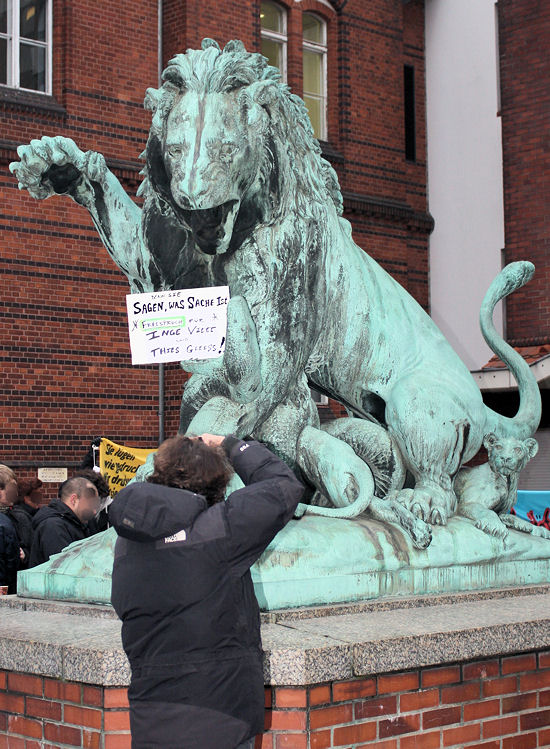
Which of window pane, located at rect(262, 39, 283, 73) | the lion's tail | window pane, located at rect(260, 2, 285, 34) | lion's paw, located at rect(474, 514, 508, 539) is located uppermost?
window pane, located at rect(260, 2, 285, 34)

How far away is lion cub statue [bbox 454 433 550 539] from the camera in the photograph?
16.3 ft

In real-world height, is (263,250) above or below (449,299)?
below

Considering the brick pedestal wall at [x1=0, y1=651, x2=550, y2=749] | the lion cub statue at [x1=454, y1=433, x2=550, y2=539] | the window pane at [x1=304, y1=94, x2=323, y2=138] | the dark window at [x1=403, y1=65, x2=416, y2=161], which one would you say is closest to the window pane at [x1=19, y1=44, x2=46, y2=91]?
the window pane at [x1=304, y1=94, x2=323, y2=138]

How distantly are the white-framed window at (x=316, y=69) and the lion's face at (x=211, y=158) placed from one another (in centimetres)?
1391

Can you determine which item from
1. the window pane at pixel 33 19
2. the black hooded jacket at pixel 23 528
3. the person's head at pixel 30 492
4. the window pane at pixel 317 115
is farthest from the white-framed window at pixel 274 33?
the black hooded jacket at pixel 23 528

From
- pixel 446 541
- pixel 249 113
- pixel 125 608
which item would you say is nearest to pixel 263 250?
pixel 249 113

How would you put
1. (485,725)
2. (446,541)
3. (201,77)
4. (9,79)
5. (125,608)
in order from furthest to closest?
1. (9,79)
2. (446,541)
3. (201,77)
4. (485,725)
5. (125,608)

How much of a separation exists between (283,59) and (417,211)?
3.79m

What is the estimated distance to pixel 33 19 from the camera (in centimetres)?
1484

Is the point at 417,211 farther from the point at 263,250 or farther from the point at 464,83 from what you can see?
the point at 263,250

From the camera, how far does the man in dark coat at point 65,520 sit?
5.92 m

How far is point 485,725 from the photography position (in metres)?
3.89

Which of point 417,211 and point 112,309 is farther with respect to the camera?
point 417,211

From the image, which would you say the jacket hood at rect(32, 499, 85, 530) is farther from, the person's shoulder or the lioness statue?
the lioness statue
